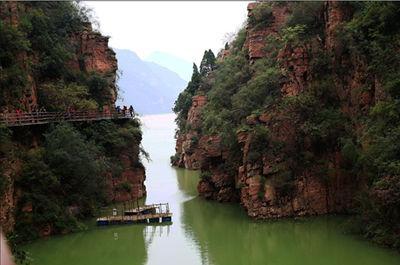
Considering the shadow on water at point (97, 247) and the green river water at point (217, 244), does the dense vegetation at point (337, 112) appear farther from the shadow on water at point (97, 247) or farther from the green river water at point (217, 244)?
the shadow on water at point (97, 247)

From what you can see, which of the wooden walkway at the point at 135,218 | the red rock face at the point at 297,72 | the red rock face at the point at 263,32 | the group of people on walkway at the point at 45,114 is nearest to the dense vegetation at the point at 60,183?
the group of people on walkway at the point at 45,114

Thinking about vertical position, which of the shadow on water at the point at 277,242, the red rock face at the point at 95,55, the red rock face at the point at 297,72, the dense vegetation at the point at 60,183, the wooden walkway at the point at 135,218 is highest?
the red rock face at the point at 95,55

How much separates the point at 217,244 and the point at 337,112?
9.76 m

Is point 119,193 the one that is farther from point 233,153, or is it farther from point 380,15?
point 380,15

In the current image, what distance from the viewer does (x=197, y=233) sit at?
25.1m

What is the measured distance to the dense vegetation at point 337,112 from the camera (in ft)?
68.8

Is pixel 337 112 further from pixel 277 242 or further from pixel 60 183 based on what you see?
pixel 60 183

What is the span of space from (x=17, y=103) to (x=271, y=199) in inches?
556

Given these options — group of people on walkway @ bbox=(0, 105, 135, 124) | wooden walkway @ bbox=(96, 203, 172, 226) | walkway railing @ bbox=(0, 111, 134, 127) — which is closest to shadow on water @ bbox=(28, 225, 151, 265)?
wooden walkway @ bbox=(96, 203, 172, 226)

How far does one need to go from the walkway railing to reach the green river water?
6.07 m

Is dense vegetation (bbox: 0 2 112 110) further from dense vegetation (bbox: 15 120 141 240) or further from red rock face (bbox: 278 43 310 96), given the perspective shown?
red rock face (bbox: 278 43 310 96)

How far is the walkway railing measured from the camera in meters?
25.6

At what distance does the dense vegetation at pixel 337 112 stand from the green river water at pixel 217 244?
1.61 meters

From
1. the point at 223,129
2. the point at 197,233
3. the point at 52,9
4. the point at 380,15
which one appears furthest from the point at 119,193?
the point at 380,15
